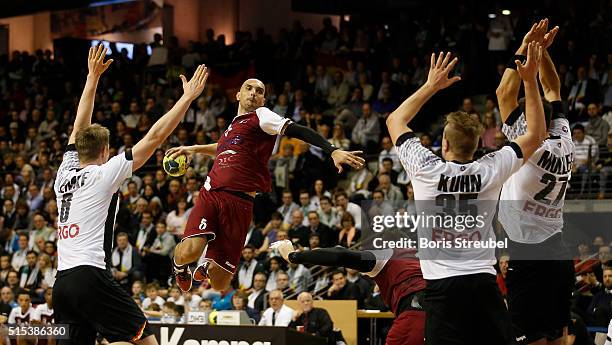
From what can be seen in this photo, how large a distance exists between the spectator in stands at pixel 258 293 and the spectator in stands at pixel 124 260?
3064 millimetres

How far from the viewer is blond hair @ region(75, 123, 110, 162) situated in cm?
776

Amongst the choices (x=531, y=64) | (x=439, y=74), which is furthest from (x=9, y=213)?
(x=531, y=64)

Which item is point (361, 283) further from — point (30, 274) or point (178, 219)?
point (30, 274)

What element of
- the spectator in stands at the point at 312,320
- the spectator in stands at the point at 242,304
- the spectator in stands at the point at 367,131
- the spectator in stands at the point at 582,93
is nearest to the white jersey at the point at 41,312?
the spectator in stands at the point at 242,304

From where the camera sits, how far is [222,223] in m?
9.81

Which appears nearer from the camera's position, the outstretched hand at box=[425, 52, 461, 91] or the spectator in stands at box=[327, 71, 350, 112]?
the outstretched hand at box=[425, 52, 461, 91]

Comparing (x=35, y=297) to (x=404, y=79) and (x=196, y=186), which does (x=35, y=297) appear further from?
(x=404, y=79)

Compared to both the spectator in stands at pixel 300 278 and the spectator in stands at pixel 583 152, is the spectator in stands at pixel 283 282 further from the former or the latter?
the spectator in stands at pixel 583 152

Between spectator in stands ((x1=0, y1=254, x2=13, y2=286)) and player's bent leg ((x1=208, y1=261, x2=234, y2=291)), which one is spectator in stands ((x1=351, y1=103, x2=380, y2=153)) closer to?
spectator in stands ((x1=0, y1=254, x2=13, y2=286))

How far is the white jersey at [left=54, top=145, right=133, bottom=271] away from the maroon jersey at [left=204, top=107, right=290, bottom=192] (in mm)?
2007

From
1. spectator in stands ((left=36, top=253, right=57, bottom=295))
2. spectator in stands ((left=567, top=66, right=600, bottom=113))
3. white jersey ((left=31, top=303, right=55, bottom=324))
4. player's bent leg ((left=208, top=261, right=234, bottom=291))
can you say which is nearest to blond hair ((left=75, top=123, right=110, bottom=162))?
player's bent leg ((left=208, top=261, right=234, bottom=291))

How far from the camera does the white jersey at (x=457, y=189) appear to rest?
21.0 feet

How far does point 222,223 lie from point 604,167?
9404 mm

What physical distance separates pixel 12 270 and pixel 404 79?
921 cm
